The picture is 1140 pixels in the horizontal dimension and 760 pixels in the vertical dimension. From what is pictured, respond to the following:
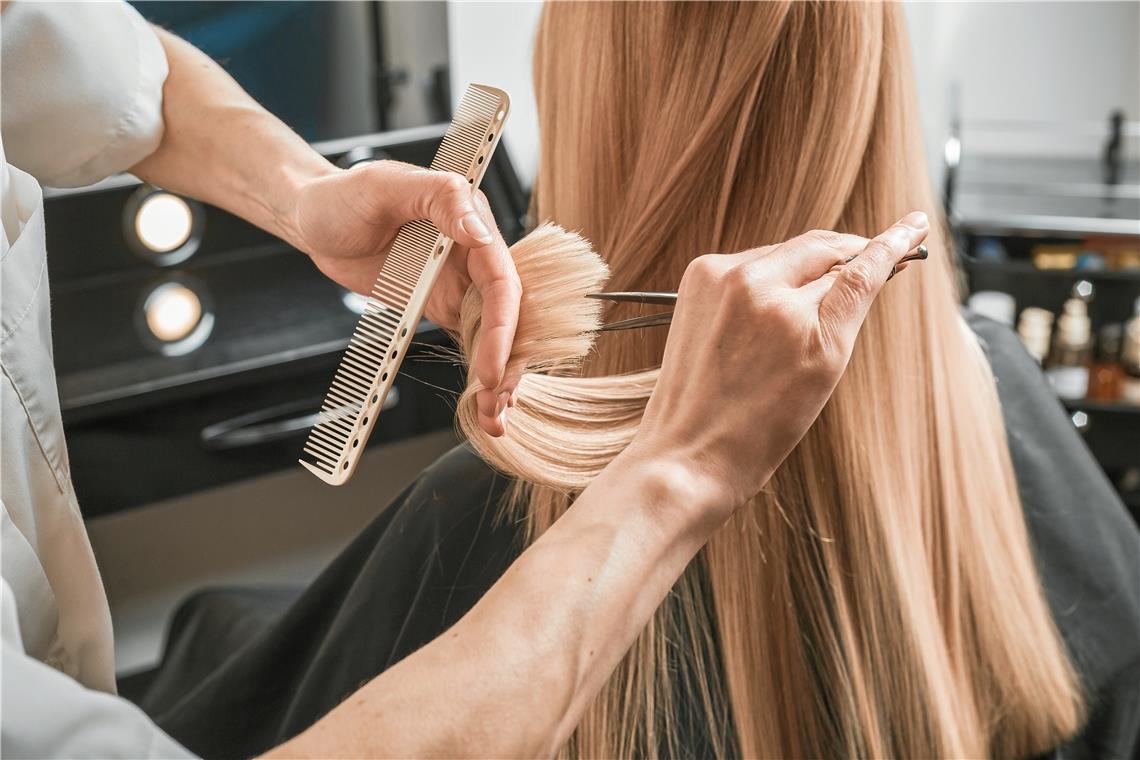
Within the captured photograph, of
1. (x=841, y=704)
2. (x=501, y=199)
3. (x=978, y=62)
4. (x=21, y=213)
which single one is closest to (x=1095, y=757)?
(x=841, y=704)

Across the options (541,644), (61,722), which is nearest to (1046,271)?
(541,644)

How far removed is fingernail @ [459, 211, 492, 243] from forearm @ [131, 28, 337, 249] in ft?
0.88

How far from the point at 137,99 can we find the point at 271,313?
72 cm

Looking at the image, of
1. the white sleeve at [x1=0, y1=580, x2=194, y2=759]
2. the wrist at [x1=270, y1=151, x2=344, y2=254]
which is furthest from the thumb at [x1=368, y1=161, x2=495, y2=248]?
the white sleeve at [x1=0, y1=580, x2=194, y2=759]

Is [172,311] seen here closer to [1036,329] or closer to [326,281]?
[326,281]

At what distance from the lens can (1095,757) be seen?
1092mm

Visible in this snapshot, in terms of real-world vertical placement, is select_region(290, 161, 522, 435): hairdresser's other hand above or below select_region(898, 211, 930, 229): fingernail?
below

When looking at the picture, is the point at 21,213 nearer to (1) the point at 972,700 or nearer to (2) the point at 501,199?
(1) the point at 972,700

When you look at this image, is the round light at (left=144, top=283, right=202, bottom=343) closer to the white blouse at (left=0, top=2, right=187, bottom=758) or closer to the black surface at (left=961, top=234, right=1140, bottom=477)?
the white blouse at (left=0, top=2, right=187, bottom=758)

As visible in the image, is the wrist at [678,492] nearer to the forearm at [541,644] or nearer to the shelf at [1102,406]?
the forearm at [541,644]

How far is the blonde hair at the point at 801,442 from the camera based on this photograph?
2.88 ft

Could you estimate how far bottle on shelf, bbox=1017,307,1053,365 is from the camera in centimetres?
184

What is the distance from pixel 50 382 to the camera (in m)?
0.75

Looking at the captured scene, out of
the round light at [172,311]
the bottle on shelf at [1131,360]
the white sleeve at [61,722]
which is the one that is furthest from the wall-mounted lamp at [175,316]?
the bottle on shelf at [1131,360]
